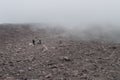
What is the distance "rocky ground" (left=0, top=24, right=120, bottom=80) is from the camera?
6.80m

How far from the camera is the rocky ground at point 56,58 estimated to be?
22.3 ft

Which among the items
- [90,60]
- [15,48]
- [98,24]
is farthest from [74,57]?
[98,24]

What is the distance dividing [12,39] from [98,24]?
16.5 ft

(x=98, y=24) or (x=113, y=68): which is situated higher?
(x=98, y=24)

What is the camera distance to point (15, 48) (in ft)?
29.4

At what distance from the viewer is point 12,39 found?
33.3 feet

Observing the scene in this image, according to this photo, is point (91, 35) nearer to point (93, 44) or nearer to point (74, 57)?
point (93, 44)

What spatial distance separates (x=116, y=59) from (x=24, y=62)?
285 centimetres

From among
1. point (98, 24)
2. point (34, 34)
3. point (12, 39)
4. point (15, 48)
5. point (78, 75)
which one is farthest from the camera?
point (98, 24)

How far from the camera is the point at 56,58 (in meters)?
7.97

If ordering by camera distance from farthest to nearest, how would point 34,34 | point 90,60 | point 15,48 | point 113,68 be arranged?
point 34,34 < point 15,48 < point 90,60 < point 113,68

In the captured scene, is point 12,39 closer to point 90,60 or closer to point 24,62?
point 24,62

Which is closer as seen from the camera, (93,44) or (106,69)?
(106,69)

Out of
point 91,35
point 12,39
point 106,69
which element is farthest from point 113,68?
point 12,39
